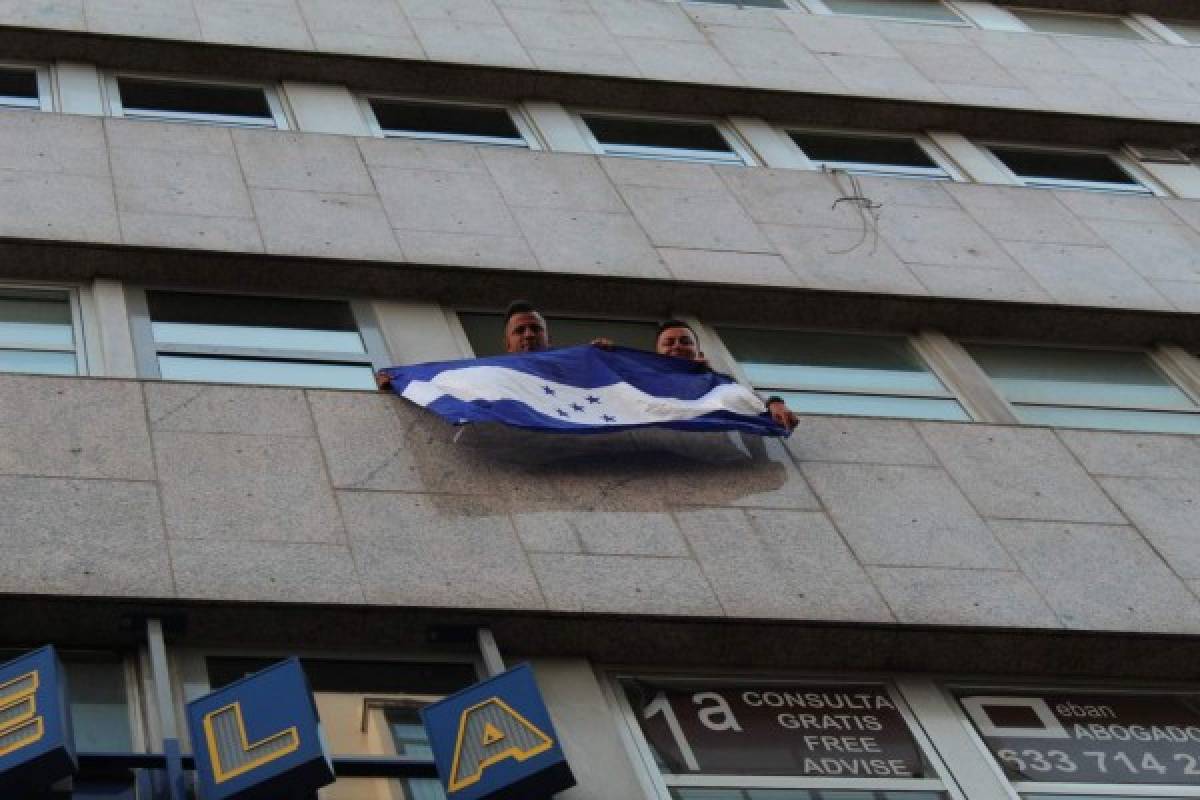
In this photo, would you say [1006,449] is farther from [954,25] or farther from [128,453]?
[954,25]

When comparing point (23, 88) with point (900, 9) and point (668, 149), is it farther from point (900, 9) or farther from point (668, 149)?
point (900, 9)

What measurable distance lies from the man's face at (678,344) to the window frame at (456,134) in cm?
363

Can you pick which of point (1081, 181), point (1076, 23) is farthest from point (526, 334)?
point (1076, 23)

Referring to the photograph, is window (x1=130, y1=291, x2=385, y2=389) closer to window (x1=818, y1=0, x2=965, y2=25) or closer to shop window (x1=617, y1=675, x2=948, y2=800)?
shop window (x1=617, y1=675, x2=948, y2=800)

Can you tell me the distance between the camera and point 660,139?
775 inches

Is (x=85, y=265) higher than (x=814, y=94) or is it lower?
lower

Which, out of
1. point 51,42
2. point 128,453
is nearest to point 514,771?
point 128,453

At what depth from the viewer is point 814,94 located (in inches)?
794

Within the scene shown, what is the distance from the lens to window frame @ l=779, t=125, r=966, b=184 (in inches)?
776

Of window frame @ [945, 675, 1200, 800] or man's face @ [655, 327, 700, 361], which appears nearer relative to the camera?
window frame @ [945, 675, 1200, 800]

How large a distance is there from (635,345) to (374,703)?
517 centimetres

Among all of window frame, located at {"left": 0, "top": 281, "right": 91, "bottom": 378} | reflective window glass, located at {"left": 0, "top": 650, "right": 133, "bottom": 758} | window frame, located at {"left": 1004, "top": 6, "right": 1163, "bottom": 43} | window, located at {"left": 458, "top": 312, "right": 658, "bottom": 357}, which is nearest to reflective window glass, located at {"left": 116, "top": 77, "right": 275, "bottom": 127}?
window frame, located at {"left": 0, "top": 281, "right": 91, "bottom": 378}

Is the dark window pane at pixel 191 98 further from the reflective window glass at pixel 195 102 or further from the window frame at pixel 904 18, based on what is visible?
the window frame at pixel 904 18

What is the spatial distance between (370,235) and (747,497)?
3905 millimetres
